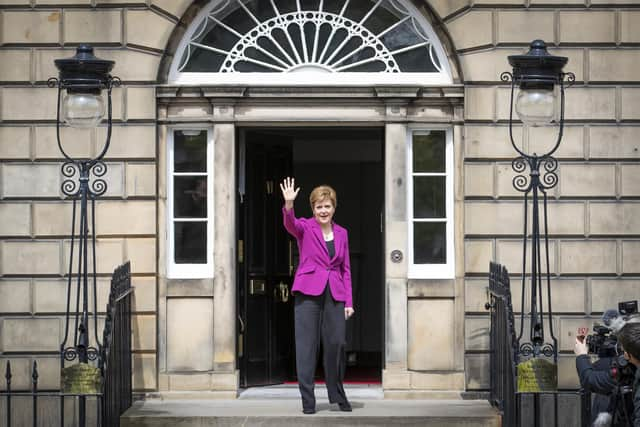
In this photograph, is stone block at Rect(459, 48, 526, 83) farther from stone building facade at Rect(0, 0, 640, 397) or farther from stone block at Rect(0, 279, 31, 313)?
stone block at Rect(0, 279, 31, 313)

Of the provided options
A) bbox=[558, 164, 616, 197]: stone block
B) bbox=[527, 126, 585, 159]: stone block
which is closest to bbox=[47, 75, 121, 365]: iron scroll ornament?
bbox=[527, 126, 585, 159]: stone block

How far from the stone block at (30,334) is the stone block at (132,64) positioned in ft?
7.28

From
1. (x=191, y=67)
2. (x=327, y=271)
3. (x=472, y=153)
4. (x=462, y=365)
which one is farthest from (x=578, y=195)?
(x=191, y=67)

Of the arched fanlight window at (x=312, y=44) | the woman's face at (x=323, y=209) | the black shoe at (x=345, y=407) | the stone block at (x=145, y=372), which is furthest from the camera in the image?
the arched fanlight window at (x=312, y=44)

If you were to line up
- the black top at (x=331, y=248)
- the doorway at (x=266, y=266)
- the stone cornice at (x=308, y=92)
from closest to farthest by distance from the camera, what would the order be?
the black top at (x=331, y=248), the stone cornice at (x=308, y=92), the doorway at (x=266, y=266)

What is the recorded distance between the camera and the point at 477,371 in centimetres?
1267

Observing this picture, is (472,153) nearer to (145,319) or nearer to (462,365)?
(462,365)

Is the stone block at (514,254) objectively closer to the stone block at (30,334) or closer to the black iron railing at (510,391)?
the black iron railing at (510,391)

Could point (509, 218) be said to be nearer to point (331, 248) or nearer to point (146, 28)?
point (331, 248)

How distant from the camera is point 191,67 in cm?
1299

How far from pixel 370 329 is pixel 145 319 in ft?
15.9

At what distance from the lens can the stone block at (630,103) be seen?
12688mm

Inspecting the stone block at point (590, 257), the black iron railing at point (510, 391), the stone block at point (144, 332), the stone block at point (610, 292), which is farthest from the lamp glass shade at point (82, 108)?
the stone block at point (610, 292)

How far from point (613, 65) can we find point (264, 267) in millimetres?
3614
